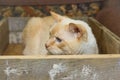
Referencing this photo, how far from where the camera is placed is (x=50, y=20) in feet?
4.91

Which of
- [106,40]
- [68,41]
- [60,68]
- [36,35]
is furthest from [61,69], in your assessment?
[36,35]

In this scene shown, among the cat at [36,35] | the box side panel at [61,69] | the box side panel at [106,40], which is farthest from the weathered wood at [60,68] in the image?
the cat at [36,35]

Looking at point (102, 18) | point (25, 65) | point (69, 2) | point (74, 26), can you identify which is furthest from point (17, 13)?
point (25, 65)

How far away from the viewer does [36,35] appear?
147cm

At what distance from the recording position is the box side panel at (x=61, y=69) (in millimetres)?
827

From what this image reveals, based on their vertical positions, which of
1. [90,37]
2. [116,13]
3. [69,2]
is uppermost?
[69,2]

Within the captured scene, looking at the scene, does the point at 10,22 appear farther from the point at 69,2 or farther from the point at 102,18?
the point at 102,18

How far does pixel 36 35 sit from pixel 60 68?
0.67 meters

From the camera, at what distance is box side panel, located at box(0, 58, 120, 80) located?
827mm

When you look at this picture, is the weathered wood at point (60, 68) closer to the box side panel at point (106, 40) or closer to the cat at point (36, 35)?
the box side panel at point (106, 40)

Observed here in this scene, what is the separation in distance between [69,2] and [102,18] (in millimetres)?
395

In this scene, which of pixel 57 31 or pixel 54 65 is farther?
pixel 57 31

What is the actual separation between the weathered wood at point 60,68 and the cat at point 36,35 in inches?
21.1

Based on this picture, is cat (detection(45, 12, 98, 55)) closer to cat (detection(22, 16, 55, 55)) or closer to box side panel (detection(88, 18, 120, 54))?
box side panel (detection(88, 18, 120, 54))
